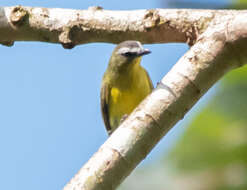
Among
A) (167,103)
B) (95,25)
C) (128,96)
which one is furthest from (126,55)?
(167,103)

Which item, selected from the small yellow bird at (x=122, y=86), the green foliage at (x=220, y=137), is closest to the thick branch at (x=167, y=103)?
the green foliage at (x=220, y=137)

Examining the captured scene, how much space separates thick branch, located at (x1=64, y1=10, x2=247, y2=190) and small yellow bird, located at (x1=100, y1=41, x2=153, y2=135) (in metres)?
2.15

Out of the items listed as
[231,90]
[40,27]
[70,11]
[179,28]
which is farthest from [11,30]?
[231,90]

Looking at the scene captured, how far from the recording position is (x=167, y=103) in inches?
126

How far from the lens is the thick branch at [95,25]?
4.09 meters

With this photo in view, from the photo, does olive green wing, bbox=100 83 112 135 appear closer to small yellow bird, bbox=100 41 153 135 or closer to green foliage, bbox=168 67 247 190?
small yellow bird, bbox=100 41 153 135

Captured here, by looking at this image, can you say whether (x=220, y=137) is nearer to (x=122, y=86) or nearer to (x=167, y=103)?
(x=167, y=103)

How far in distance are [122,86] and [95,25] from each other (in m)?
1.96

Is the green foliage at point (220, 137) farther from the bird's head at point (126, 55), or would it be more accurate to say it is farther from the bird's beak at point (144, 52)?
the bird's beak at point (144, 52)

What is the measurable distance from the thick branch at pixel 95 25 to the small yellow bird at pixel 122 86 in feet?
4.74

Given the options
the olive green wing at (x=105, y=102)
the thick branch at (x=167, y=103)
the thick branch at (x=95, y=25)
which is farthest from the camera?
the olive green wing at (x=105, y=102)

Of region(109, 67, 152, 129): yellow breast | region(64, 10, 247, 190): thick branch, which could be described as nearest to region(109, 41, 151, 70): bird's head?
region(109, 67, 152, 129): yellow breast

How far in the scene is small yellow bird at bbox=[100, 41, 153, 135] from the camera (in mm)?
5918

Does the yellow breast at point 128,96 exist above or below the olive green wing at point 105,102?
above
